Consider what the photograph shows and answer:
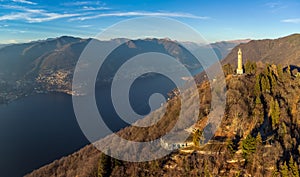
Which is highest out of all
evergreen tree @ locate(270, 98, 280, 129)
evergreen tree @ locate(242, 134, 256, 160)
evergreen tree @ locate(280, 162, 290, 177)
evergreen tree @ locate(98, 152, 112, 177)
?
evergreen tree @ locate(270, 98, 280, 129)

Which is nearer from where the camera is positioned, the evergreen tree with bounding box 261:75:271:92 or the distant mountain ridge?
the evergreen tree with bounding box 261:75:271:92

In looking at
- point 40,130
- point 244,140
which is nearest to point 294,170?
point 244,140

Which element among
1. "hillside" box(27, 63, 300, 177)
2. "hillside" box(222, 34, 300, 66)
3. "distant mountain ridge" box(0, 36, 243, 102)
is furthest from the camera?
"distant mountain ridge" box(0, 36, 243, 102)

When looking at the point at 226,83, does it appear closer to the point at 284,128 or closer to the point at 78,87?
the point at 284,128

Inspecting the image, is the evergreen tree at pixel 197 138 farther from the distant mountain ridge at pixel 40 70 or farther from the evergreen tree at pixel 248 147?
the distant mountain ridge at pixel 40 70

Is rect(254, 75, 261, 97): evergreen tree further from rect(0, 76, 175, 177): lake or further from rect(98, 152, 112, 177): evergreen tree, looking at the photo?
rect(0, 76, 175, 177): lake

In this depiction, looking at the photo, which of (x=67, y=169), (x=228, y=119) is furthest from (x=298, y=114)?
(x=67, y=169)

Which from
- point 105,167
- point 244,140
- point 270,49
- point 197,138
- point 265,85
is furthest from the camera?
point 270,49

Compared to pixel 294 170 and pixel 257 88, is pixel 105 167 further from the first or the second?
pixel 257 88

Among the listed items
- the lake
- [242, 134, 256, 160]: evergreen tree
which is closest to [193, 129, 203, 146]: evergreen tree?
[242, 134, 256, 160]: evergreen tree
